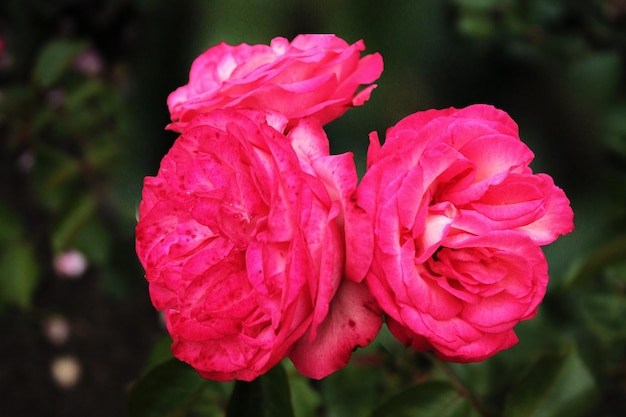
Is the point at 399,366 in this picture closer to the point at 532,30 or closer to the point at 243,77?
the point at 243,77

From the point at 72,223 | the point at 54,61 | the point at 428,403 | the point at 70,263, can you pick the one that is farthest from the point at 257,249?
the point at 70,263

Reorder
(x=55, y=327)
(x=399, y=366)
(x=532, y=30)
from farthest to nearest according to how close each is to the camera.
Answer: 1. (x=55, y=327)
2. (x=532, y=30)
3. (x=399, y=366)

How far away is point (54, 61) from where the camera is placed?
1130mm

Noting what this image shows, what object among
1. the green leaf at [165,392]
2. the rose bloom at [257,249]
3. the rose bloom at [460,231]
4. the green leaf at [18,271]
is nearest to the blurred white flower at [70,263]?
the green leaf at [18,271]

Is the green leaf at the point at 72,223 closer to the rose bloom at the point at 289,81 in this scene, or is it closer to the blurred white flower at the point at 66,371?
the rose bloom at the point at 289,81

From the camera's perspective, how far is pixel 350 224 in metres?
0.38

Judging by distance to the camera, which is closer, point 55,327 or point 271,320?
point 271,320

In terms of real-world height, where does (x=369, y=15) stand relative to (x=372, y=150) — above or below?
below

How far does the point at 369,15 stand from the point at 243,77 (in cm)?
84

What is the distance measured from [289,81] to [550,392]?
427 mm

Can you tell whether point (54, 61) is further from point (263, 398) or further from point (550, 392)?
point (550, 392)

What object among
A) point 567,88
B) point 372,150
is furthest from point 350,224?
point 567,88

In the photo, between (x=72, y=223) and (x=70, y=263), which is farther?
(x=70, y=263)

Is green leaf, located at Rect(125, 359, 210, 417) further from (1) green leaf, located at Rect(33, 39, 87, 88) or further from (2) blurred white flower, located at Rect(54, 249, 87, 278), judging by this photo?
(2) blurred white flower, located at Rect(54, 249, 87, 278)
